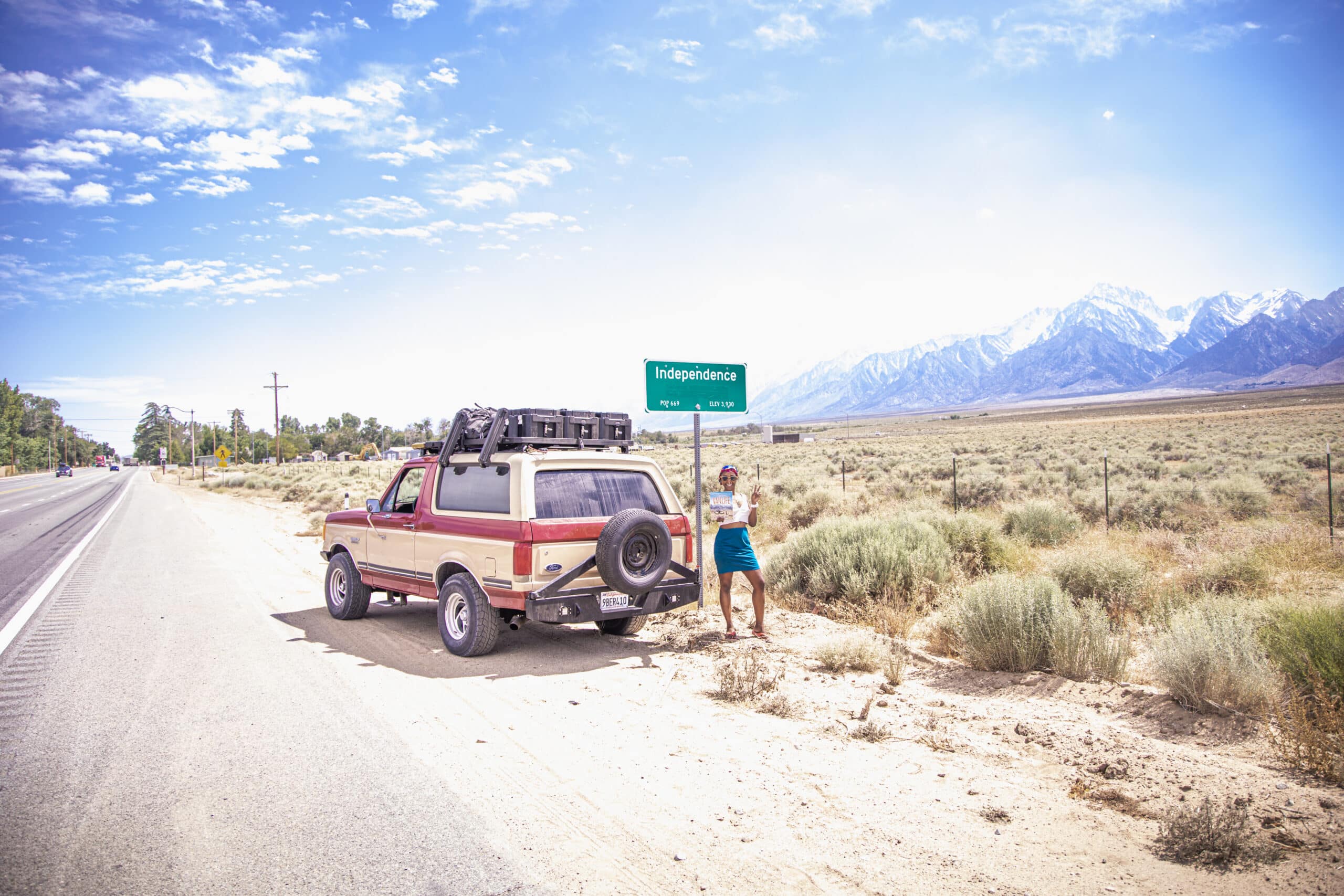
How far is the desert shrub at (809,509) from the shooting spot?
57.1 feet

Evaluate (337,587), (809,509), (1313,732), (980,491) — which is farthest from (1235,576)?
(980,491)

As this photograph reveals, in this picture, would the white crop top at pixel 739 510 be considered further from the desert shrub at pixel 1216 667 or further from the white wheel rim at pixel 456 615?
the desert shrub at pixel 1216 667

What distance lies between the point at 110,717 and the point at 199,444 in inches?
7118

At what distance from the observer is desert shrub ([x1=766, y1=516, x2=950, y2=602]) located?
31.6 ft

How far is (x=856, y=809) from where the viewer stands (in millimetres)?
4094

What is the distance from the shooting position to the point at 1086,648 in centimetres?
634

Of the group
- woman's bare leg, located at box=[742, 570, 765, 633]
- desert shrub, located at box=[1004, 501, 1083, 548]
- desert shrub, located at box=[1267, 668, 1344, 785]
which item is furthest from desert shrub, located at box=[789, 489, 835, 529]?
desert shrub, located at box=[1267, 668, 1344, 785]

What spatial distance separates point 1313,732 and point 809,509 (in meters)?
13.5

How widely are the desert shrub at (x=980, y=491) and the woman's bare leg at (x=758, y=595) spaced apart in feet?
38.8

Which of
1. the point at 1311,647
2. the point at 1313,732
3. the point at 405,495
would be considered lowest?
the point at 1313,732

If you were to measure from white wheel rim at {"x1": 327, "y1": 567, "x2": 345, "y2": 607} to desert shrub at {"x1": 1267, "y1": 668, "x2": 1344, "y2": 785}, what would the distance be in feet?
29.6

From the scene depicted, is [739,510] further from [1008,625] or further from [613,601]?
[1008,625]

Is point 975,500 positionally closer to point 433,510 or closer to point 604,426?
point 604,426

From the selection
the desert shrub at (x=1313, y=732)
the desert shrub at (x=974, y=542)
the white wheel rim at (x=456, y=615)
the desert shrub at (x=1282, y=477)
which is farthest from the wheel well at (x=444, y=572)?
the desert shrub at (x=1282, y=477)
